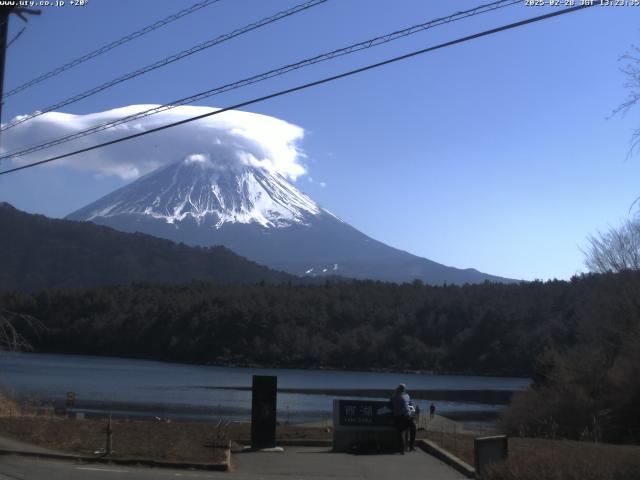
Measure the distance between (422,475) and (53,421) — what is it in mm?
9642

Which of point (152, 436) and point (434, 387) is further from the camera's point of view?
point (434, 387)

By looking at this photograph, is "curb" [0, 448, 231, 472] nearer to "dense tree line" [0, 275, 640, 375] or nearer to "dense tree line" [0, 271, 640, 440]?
"dense tree line" [0, 271, 640, 440]

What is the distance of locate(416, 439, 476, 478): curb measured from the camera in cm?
1557

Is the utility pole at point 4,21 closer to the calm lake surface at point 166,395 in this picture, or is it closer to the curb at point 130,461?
the curb at point 130,461

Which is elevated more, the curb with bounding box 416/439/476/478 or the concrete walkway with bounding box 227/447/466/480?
the curb with bounding box 416/439/476/478


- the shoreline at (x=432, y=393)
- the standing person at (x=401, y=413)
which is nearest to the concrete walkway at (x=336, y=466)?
the standing person at (x=401, y=413)

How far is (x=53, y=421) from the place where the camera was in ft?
69.1

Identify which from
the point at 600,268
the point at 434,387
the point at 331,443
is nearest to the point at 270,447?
the point at 331,443

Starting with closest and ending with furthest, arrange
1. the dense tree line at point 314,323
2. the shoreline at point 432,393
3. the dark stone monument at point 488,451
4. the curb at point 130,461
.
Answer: the dark stone monument at point 488,451 → the curb at point 130,461 → the shoreline at point 432,393 → the dense tree line at point 314,323

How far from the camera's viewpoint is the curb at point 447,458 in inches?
613

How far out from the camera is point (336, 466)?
53.8 feet

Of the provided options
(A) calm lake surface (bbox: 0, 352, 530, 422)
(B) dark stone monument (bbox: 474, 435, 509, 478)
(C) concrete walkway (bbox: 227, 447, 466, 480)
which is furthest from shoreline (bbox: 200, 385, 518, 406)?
(B) dark stone monument (bbox: 474, 435, 509, 478)

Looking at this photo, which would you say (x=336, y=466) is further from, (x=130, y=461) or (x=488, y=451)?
(x=488, y=451)

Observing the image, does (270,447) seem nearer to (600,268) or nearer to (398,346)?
(600,268)
